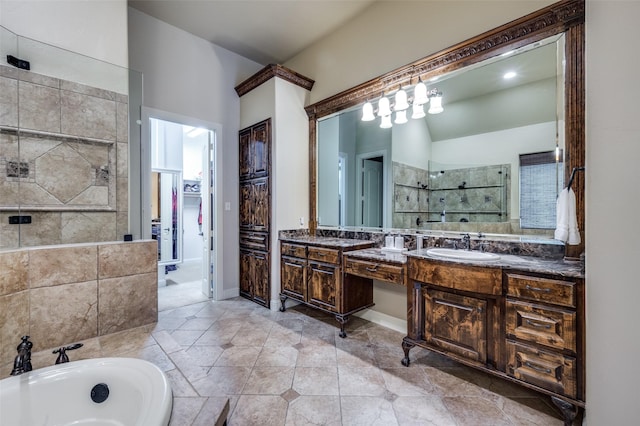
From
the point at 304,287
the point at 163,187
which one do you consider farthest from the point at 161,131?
the point at 304,287

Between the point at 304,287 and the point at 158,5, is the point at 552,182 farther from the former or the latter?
the point at 158,5

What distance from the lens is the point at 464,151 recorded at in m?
2.43

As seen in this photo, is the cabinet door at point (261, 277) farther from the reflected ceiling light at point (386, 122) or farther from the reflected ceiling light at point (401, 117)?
the reflected ceiling light at point (401, 117)

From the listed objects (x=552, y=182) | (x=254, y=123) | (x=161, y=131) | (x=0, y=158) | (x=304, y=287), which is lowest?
(x=304, y=287)

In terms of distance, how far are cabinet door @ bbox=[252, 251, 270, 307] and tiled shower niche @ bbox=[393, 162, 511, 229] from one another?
1685 millimetres

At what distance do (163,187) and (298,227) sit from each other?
12.3 feet

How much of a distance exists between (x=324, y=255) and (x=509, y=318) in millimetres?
1616

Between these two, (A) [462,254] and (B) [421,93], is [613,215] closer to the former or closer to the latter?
(A) [462,254]

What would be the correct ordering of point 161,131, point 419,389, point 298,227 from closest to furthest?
point 419,389, point 298,227, point 161,131

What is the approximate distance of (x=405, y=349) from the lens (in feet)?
6.91

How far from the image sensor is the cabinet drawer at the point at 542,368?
56.4 inches

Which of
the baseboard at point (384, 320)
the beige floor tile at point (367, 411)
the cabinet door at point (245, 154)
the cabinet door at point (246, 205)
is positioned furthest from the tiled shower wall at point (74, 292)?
the baseboard at point (384, 320)

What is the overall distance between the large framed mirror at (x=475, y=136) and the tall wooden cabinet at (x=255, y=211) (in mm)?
877

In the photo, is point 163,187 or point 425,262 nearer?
point 425,262
